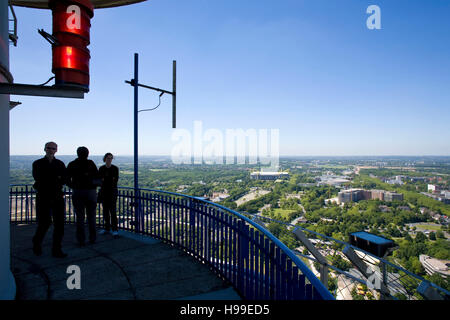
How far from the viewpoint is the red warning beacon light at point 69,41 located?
8.96 ft

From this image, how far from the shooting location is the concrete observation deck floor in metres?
3.62

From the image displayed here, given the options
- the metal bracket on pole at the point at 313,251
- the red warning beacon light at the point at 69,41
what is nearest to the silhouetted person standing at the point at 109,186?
the red warning beacon light at the point at 69,41

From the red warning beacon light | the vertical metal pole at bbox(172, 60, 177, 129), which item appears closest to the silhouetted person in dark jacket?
the red warning beacon light

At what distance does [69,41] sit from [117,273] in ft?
12.2

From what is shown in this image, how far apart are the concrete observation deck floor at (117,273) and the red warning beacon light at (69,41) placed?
121 inches

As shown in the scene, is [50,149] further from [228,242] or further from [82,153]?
[228,242]

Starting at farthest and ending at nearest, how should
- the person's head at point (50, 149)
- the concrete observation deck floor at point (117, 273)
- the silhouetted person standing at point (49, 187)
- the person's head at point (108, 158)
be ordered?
the person's head at point (108, 158), the person's head at point (50, 149), the silhouetted person standing at point (49, 187), the concrete observation deck floor at point (117, 273)

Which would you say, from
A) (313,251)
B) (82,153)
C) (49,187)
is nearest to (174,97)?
(82,153)

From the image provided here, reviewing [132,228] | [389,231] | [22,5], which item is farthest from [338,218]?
[22,5]

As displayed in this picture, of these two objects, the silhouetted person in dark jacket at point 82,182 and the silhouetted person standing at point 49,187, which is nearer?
the silhouetted person standing at point 49,187

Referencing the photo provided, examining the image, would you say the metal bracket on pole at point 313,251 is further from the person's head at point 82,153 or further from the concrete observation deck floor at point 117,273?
the person's head at point 82,153
